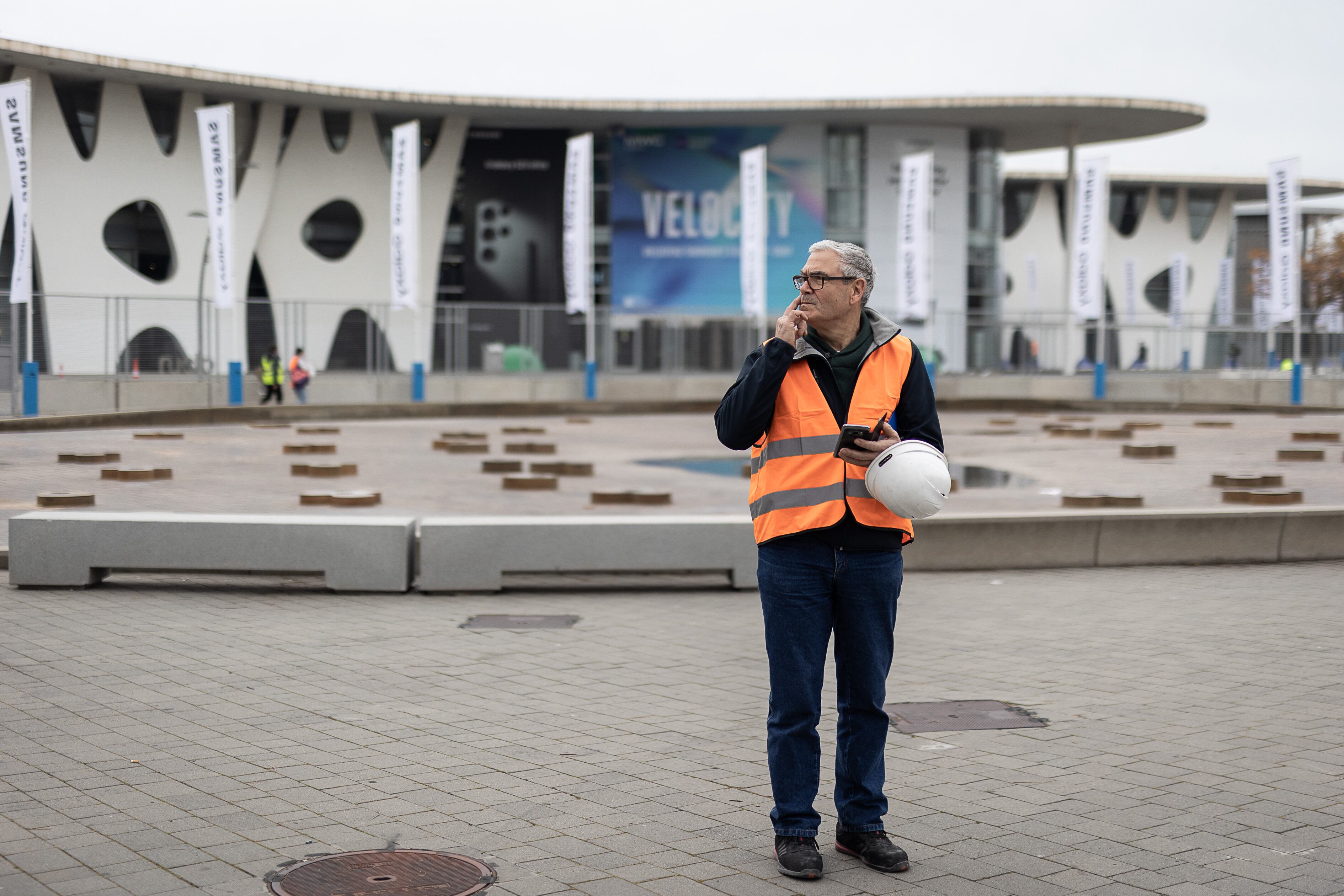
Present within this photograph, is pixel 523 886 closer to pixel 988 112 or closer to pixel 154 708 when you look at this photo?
pixel 154 708

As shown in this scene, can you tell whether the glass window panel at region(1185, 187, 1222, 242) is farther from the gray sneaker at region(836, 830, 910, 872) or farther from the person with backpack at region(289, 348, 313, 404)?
the gray sneaker at region(836, 830, 910, 872)

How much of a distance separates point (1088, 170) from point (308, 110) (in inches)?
990

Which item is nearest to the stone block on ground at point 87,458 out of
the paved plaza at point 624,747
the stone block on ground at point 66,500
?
the stone block on ground at point 66,500

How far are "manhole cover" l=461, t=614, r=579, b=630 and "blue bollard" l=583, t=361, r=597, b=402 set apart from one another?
2990 centimetres

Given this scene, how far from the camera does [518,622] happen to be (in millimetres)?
9188

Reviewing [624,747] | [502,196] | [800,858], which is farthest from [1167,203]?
[800,858]

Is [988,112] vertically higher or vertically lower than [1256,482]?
higher

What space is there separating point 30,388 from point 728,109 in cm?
2712

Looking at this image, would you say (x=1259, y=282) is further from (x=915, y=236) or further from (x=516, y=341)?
(x=516, y=341)

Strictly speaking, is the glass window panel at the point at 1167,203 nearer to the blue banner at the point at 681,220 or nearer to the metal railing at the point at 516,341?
the metal railing at the point at 516,341

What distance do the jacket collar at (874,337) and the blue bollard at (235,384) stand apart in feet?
97.6

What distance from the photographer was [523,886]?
4.39m

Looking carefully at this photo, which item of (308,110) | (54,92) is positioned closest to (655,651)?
(54,92)

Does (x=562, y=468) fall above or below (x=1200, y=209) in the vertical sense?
below
